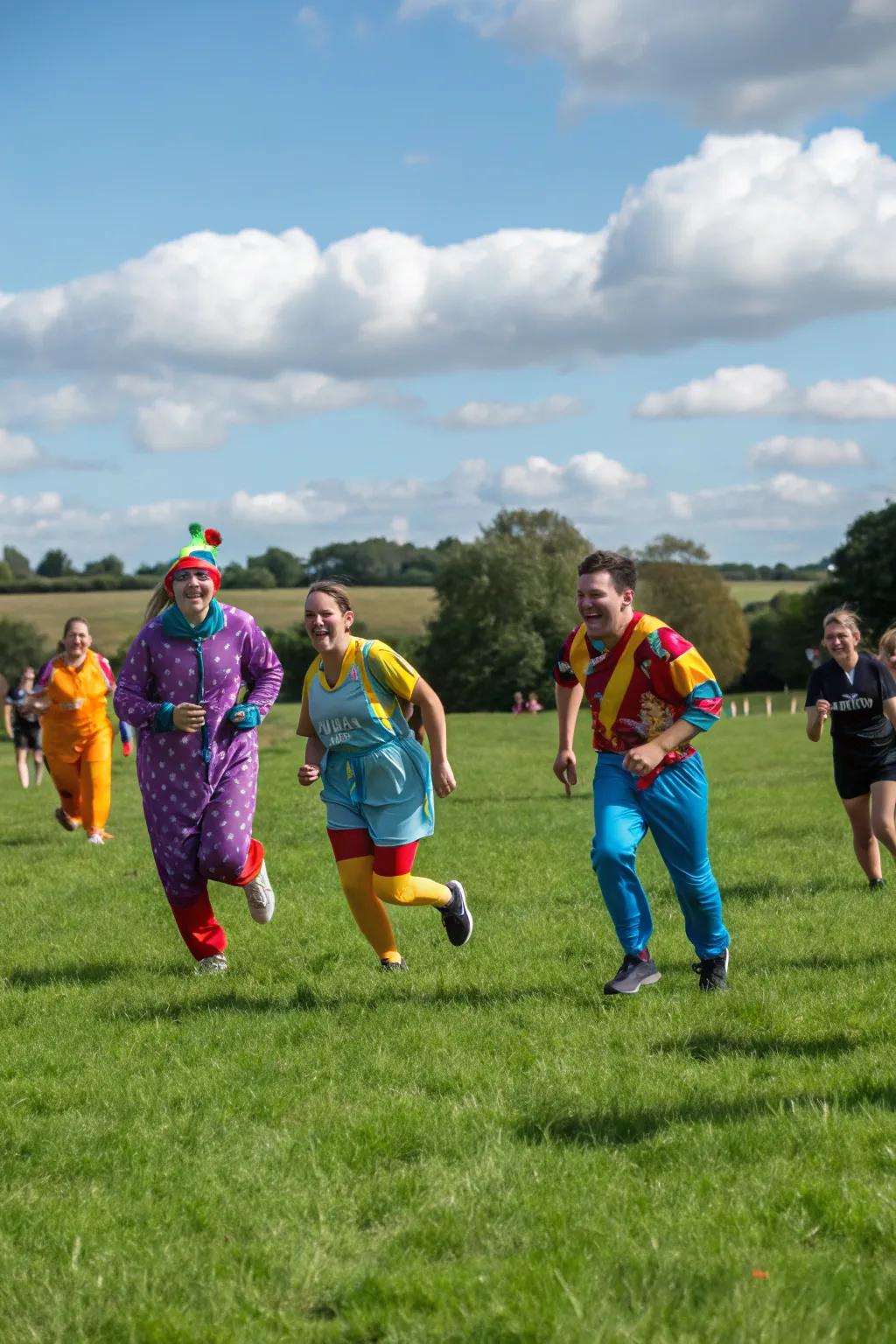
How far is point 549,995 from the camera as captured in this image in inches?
306

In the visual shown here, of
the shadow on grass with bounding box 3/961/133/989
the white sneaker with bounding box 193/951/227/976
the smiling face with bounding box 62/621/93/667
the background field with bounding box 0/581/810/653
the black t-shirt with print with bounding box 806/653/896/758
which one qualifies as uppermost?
the background field with bounding box 0/581/810/653

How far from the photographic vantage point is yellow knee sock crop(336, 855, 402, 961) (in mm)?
8195

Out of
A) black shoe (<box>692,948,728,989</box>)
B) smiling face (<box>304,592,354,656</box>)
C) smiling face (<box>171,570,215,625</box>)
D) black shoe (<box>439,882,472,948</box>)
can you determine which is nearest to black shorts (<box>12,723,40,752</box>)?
smiling face (<box>171,570,215,625</box>)

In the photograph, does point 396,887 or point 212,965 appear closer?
point 396,887

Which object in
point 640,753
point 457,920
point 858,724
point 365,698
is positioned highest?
point 365,698

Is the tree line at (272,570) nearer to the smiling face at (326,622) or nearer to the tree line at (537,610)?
the tree line at (537,610)

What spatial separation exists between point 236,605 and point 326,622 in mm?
99294

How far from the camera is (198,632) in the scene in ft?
27.8

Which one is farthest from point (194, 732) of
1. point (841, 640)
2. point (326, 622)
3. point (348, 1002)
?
point (841, 640)

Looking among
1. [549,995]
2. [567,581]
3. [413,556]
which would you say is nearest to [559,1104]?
[549,995]

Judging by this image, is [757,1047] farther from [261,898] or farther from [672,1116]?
[261,898]

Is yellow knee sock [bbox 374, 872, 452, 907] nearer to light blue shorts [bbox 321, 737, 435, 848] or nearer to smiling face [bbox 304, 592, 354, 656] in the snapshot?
light blue shorts [bbox 321, 737, 435, 848]

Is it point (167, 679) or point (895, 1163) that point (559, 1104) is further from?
point (167, 679)

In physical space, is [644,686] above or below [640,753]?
above
